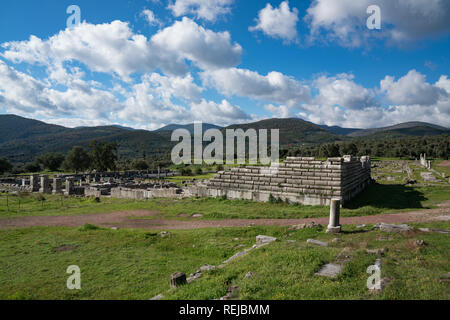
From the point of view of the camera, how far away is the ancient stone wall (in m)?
17.1

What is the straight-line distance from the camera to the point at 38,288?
7.18m

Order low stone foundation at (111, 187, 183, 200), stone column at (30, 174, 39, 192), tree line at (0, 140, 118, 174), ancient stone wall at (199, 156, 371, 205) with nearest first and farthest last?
ancient stone wall at (199, 156, 371, 205)
low stone foundation at (111, 187, 183, 200)
stone column at (30, 174, 39, 192)
tree line at (0, 140, 118, 174)

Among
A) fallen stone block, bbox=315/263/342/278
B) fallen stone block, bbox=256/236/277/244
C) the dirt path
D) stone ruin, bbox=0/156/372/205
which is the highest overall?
stone ruin, bbox=0/156/372/205

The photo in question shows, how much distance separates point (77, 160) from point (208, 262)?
66.6m

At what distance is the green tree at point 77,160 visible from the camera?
63.6 m

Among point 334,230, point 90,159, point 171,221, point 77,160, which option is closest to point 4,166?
point 77,160

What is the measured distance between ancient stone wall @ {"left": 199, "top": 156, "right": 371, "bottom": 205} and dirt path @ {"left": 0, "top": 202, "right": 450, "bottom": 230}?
3.23 m

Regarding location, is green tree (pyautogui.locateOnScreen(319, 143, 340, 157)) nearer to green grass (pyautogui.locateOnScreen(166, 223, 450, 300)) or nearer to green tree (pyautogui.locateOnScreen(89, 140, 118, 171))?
green tree (pyautogui.locateOnScreen(89, 140, 118, 171))

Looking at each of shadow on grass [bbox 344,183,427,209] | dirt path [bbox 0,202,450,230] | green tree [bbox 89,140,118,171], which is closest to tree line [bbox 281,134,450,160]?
green tree [bbox 89,140,118,171]

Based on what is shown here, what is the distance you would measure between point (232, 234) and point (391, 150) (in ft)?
317

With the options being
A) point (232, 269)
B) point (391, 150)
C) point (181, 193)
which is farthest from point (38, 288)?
point (391, 150)

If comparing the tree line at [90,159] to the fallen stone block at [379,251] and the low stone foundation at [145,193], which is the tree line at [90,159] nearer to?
the low stone foundation at [145,193]

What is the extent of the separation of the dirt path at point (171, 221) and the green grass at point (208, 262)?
197cm

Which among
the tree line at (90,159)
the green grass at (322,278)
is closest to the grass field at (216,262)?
the green grass at (322,278)
